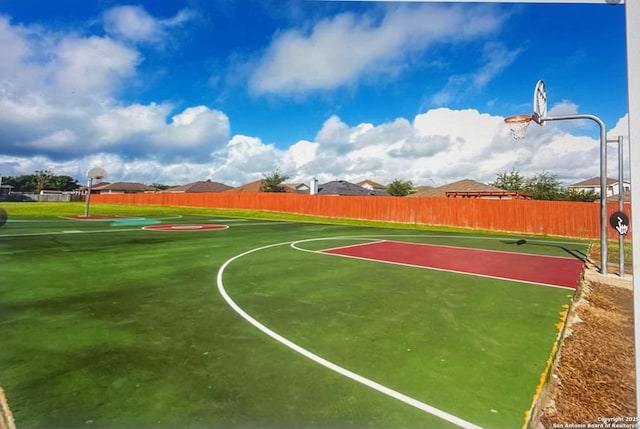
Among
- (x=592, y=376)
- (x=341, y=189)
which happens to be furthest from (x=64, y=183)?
(x=592, y=376)

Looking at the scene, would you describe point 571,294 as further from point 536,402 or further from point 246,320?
point 246,320

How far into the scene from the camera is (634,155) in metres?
1.62

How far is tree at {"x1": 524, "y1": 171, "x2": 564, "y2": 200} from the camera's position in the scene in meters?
25.4

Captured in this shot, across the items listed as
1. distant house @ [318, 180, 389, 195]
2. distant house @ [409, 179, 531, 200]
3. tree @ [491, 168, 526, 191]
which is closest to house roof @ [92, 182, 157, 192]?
distant house @ [318, 180, 389, 195]

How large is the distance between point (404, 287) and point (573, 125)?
3.31 metres

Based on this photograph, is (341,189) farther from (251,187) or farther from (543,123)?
(543,123)

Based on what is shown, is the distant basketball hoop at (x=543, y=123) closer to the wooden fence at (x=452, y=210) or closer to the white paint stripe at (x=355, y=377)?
the white paint stripe at (x=355, y=377)

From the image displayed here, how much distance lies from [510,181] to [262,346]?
33868 millimetres

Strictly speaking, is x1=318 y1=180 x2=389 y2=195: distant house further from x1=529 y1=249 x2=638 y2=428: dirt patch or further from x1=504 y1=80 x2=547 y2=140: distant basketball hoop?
x1=529 y1=249 x2=638 y2=428: dirt patch

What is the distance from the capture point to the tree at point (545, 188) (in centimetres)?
2543

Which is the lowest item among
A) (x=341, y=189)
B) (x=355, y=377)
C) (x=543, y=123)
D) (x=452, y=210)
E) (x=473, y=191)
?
(x=355, y=377)

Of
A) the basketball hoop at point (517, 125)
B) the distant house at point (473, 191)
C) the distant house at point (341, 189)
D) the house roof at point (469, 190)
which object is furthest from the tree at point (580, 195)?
the basketball hoop at point (517, 125)

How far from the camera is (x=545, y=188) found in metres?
26.4

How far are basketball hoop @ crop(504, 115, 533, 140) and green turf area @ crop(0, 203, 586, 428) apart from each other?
238 cm
